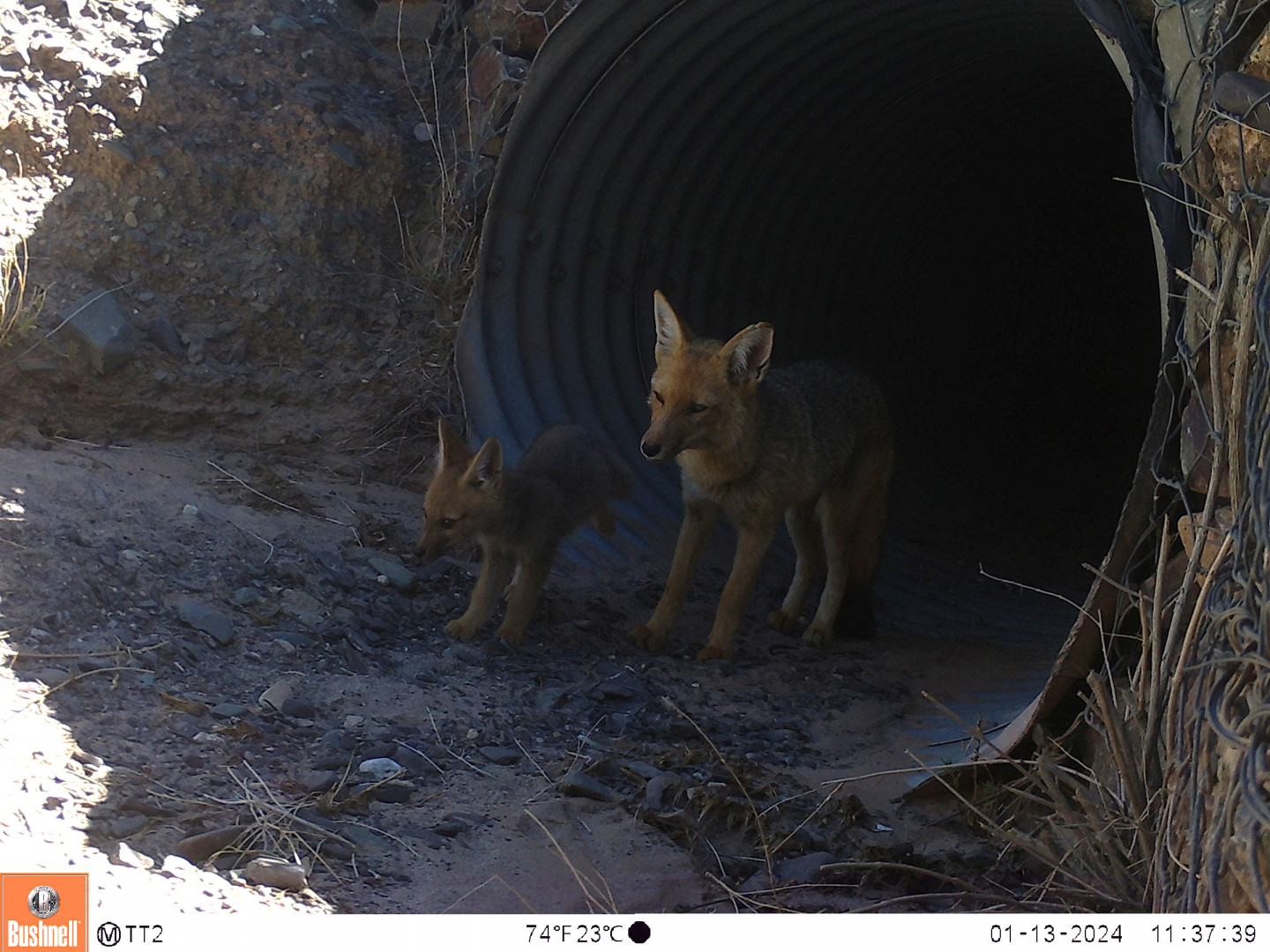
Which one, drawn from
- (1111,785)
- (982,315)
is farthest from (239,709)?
(982,315)

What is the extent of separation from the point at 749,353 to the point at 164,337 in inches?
122

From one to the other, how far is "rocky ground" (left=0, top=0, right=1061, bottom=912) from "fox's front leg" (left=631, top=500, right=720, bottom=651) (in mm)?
151

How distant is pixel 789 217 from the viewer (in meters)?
7.95

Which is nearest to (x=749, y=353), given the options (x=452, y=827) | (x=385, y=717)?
(x=385, y=717)

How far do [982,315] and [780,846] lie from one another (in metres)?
7.37

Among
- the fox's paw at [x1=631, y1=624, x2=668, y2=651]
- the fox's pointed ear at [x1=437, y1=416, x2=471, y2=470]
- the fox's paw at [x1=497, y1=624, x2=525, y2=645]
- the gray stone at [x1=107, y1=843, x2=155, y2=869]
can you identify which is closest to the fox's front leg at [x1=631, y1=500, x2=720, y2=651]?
the fox's paw at [x1=631, y1=624, x2=668, y2=651]

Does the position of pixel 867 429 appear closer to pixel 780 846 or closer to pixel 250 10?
pixel 780 846

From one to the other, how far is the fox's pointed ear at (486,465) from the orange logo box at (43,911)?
301 cm

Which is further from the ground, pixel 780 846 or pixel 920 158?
pixel 920 158

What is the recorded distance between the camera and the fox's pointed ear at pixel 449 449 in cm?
566

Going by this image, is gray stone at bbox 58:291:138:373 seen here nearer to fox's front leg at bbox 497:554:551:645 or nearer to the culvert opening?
the culvert opening

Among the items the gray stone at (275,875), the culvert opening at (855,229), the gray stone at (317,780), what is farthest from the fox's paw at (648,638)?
the gray stone at (275,875)

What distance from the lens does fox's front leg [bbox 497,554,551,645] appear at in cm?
566

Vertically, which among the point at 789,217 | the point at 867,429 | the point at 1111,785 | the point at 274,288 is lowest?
the point at 1111,785
